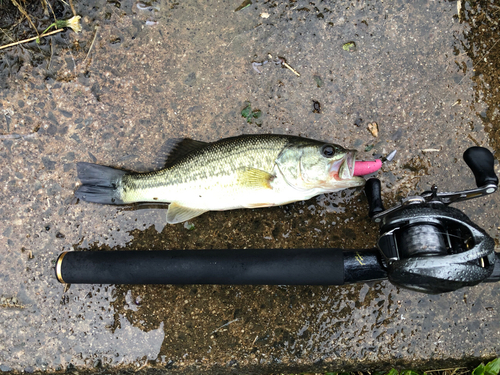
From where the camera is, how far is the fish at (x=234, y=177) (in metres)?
2.66

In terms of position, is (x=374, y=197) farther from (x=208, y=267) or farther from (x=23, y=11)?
(x=23, y=11)

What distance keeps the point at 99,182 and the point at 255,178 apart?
1374mm

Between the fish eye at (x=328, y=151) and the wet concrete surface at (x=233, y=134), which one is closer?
the fish eye at (x=328, y=151)

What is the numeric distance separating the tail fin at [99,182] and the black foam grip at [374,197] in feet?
6.69

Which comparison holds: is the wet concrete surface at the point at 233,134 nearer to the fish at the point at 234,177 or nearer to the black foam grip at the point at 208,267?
the fish at the point at 234,177

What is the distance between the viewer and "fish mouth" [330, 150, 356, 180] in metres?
2.60

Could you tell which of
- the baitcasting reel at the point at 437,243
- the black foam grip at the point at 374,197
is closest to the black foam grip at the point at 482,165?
the baitcasting reel at the point at 437,243

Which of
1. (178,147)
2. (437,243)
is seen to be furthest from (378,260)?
(178,147)

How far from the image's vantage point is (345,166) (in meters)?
2.60

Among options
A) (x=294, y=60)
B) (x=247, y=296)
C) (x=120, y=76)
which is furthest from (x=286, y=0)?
(x=247, y=296)

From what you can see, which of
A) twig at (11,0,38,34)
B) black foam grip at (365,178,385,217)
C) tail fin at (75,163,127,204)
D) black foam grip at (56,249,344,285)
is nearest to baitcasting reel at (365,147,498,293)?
black foam grip at (365,178,385,217)

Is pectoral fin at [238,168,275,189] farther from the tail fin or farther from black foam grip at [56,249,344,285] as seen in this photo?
the tail fin

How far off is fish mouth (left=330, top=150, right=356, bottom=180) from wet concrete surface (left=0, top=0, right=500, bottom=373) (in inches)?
17.3

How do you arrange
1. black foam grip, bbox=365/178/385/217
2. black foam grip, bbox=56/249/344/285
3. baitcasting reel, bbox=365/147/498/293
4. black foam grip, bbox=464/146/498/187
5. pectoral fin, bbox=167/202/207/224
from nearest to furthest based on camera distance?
1. baitcasting reel, bbox=365/147/498/293
2. black foam grip, bbox=464/146/498/187
3. black foam grip, bbox=56/249/344/285
4. black foam grip, bbox=365/178/385/217
5. pectoral fin, bbox=167/202/207/224
